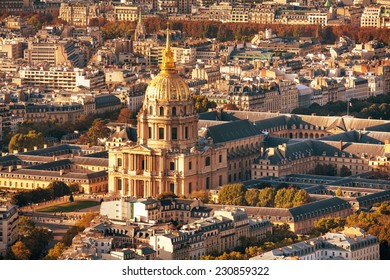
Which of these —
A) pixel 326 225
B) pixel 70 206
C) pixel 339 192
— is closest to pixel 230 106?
pixel 70 206

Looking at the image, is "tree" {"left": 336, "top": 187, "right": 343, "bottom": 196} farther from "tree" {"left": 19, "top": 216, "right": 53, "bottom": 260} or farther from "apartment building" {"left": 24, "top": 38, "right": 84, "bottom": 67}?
"apartment building" {"left": 24, "top": 38, "right": 84, "bottom": 67}

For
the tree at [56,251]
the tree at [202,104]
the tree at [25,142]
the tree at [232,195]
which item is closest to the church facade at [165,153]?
the tree at [232,195]

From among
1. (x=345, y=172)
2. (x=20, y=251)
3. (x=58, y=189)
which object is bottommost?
(x=345, y=172)

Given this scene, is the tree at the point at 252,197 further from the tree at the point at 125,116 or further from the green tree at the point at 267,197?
the tree at the point at 125,116

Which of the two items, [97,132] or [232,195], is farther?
[97,132]

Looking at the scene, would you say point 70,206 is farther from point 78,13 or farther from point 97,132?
point 78,13

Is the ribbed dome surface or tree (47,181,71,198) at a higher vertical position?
the ribbed dome surface

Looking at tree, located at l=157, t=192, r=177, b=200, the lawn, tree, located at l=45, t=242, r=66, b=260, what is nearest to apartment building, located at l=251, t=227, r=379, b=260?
tree, located at l=45, t=242, r=66, b=260

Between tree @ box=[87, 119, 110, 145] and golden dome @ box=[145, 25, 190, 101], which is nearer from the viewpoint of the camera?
golden dome @ box=[145, 25, 190, 101]
